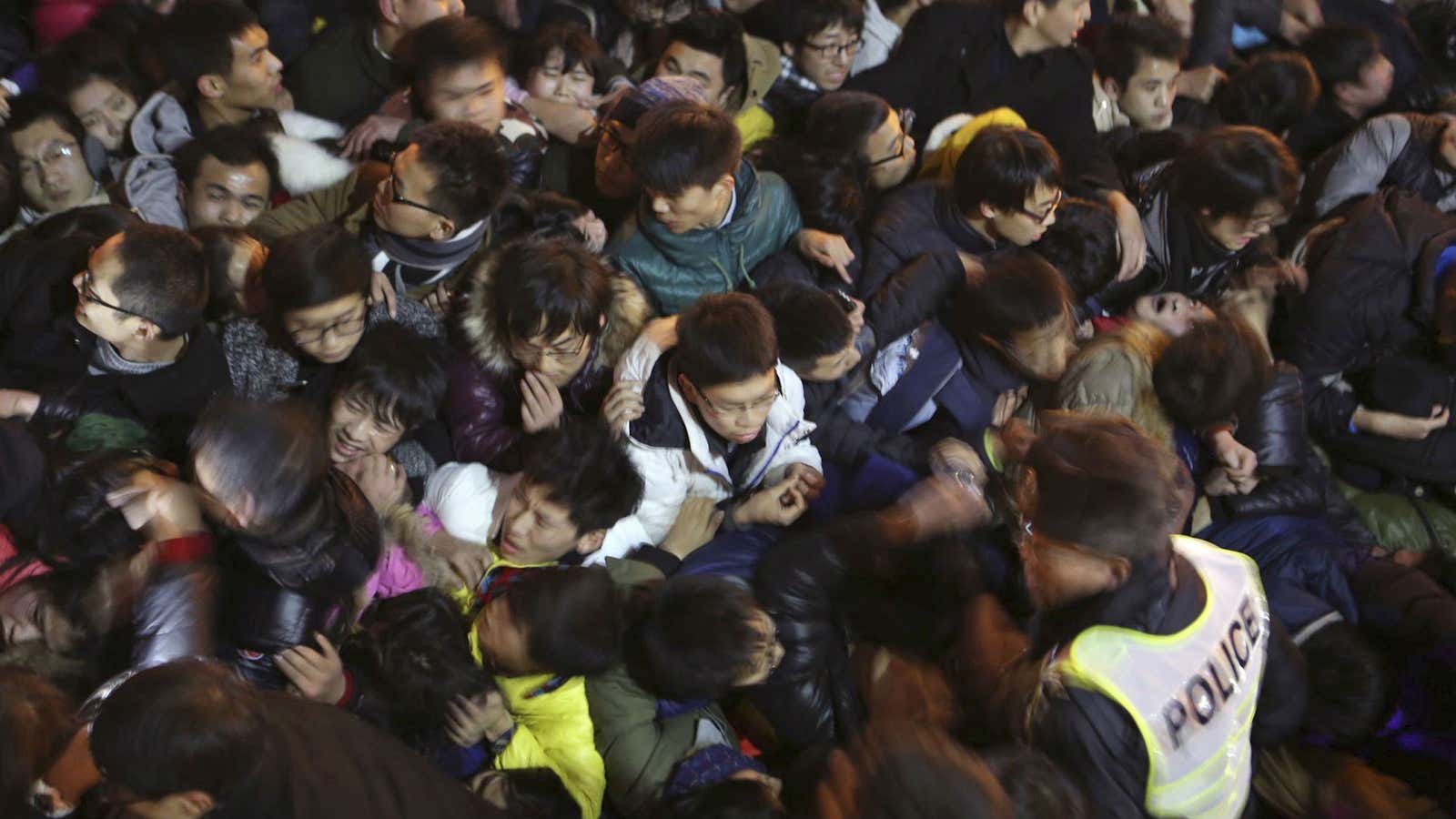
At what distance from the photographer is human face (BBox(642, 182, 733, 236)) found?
300cm

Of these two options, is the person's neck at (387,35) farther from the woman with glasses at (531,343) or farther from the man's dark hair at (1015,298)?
the man's dark hair at (1015,298)

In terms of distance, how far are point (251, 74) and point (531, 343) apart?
142cm

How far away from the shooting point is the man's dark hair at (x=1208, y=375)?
283 cm

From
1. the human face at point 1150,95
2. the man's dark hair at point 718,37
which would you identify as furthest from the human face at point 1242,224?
the man's dark hair at point 718,37

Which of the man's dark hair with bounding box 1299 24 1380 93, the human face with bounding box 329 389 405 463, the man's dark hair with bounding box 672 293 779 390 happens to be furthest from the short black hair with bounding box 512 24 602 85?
the man's dark hair with bounding box 1299 24 1380 93

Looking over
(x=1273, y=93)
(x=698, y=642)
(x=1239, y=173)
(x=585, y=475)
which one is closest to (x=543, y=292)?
(x=585, y=475)

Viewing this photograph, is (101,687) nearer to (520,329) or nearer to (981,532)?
(520,329)

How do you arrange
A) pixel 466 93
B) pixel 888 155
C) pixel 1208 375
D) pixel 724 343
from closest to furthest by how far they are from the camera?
1. pixel 724 343
2. pixel 1208 375
3. pixel 466 93
4. pixel 888 155

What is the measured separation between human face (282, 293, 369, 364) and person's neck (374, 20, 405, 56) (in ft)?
4.23

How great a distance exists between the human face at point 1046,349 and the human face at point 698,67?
131 centimetres

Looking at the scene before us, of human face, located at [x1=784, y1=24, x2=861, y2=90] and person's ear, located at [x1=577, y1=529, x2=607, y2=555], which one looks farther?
human face, located at [x1=784, y1=24, x2=861, y2=90]

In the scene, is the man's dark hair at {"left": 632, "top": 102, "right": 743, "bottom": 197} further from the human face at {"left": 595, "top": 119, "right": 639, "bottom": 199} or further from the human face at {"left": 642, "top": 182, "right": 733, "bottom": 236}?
the human face at {"left": 595, "top": 119, "right": 639, "bottom": 199}

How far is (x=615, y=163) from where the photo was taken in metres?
3.36

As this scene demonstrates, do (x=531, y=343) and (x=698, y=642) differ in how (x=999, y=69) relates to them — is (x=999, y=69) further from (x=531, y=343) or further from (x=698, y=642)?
(x=698, y=642)
